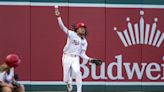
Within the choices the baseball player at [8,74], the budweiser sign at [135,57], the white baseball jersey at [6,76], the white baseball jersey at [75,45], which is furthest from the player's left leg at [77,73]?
the white baseball jersey at [6,76]

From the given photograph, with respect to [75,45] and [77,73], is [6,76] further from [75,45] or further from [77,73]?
[75,45]

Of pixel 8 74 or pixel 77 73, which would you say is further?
pixel 77 73

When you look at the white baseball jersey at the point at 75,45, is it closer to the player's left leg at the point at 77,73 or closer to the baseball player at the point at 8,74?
the player's left leg at the point at 77,73

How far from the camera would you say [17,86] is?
11484mm

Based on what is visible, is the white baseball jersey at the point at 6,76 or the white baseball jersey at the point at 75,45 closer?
the white baseball jersey at the point at 6,76

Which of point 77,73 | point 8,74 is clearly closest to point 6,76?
point 8,74

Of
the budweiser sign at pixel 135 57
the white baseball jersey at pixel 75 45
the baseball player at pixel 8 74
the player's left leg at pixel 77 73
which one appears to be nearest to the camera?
the baseball player at pixel 8 74

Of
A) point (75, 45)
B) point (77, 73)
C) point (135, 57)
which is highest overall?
point (75, 45)

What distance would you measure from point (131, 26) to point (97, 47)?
110cm

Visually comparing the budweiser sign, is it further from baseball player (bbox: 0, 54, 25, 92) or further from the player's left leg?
baseball player (bbox: 0, 54, 25, 92)

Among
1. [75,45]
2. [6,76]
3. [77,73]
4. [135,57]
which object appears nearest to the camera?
[6,76]

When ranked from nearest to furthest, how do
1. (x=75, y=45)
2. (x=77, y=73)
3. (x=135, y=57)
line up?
(x=77, y=73) → (x=75, y=45) → (x=135, y=57)

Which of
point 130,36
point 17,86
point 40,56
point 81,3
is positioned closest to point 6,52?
point 40,56

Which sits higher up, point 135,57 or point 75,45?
point 75,45
